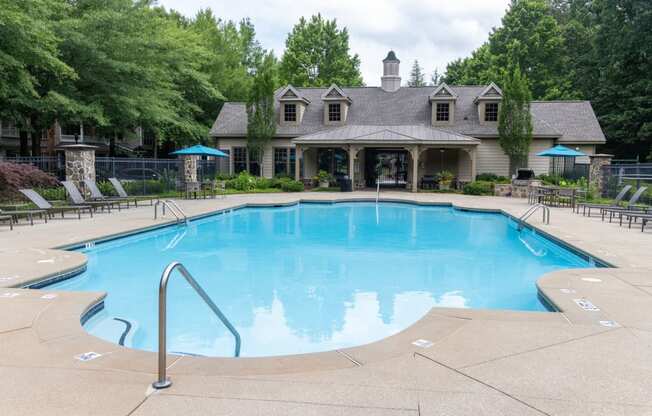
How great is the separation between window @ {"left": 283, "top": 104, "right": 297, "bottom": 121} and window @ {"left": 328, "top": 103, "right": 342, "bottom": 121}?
2019mm

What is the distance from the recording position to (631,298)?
5.48 meters

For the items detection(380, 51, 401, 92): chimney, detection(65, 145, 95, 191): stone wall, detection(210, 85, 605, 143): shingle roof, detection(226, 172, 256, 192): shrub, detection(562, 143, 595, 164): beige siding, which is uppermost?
detection(380, 51, 401, 92): chimney

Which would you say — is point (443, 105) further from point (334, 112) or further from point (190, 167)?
point (190, 167)

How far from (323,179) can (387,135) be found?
4301 mm

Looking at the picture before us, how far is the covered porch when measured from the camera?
24.3m

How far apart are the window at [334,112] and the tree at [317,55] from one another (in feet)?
44.6

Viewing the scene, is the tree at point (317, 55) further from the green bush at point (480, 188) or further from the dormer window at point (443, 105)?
the green bush at point (480, 188)

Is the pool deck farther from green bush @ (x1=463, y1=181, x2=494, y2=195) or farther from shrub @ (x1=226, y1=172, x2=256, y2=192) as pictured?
shrub @ (x1=226, y1=172, x2=256, y2=192)

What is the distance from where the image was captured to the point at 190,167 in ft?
73.3

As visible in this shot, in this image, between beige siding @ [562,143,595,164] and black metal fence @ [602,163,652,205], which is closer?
black metal fence @ [602,163,652,205]

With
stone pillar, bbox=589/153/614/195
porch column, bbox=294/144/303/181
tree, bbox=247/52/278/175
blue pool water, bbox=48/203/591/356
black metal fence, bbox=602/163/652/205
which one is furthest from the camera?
tree, bbox=247/52/278/175

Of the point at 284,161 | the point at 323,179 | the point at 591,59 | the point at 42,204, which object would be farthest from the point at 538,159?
the point at 42,204

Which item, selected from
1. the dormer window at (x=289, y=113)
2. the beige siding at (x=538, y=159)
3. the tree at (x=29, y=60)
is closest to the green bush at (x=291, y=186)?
the dormer window at (x=289, y=113)

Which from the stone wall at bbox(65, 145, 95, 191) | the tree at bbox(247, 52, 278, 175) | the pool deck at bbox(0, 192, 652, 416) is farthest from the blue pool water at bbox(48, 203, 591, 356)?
the tree at bbox(247, 52, 278, 175)
